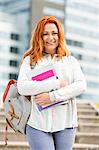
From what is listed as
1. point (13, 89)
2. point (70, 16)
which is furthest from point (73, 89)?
point (70, 16)

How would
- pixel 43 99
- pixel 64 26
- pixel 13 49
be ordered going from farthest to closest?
pixel 64 26
pixel 13 49
pixel 43 99

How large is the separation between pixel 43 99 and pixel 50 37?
0.42 meters

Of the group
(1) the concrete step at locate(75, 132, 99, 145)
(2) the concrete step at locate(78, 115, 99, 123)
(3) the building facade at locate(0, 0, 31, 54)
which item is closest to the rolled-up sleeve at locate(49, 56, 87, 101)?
(1) the concrete step at locate(75, 132, 99, 145)

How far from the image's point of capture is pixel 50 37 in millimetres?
3125

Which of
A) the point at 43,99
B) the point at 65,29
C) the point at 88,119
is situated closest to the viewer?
the point at 43,99

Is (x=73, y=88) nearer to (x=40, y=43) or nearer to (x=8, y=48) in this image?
(x=40, y=43)

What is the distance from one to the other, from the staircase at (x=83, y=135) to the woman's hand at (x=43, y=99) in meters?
2.82

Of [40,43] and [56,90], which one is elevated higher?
[40,43]

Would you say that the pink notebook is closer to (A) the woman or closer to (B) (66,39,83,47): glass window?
(A) the woman

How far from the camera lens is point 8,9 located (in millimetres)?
84875

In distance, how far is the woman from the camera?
2998mm

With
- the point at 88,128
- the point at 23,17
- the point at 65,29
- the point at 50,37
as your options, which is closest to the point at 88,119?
the point at 88,128

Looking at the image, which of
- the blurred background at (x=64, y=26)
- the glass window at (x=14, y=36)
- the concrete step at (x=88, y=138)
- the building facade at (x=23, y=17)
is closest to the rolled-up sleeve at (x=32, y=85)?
the concrete step at (x=88, y=138)

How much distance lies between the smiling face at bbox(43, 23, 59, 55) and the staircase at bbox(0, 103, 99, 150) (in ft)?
9.22
